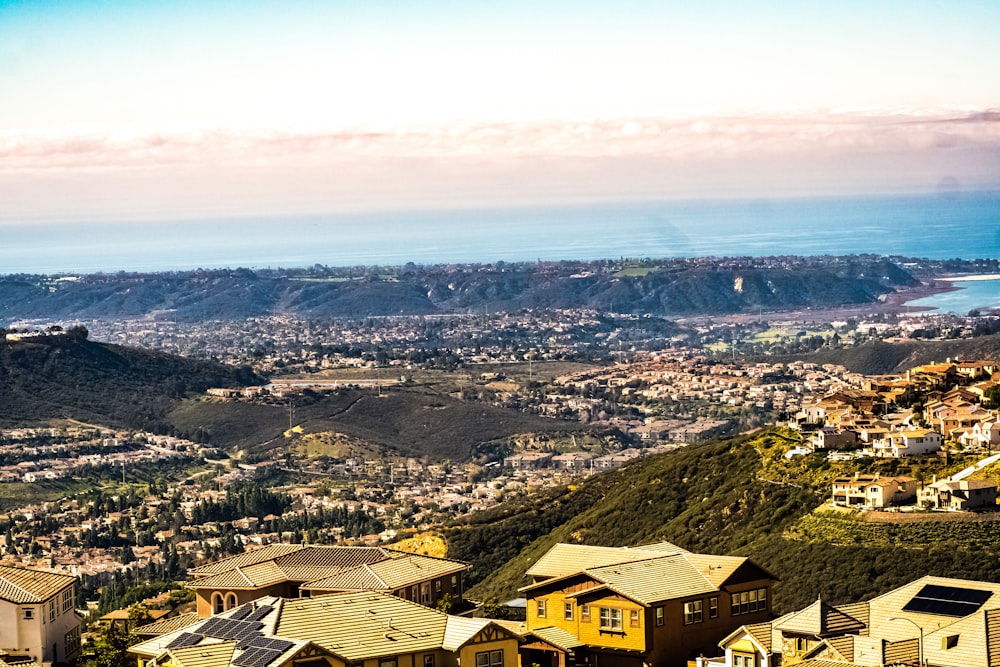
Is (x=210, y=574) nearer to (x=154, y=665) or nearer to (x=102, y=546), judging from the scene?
(x=154, y=665)

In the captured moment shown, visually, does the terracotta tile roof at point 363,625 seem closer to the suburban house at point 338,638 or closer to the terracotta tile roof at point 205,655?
the suburban house at point 338,638

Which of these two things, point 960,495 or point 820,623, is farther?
point 960,495

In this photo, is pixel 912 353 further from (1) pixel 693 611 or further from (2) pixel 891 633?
(2) pixel 891 633

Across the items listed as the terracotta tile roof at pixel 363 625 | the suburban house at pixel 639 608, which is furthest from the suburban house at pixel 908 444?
the terracotta tile roof at pixel 363 625

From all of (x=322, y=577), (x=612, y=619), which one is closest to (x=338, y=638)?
(x=612, y=619)

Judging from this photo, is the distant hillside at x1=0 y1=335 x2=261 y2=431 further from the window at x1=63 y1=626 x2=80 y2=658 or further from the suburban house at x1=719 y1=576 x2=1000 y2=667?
the suburban house at x1=719 y1=576 x2=1000 y2=667

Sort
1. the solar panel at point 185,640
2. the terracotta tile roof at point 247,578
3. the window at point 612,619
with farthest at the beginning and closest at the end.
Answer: the terracotta tile roof at point 247,578 < the window at point 612,619 < the solar panel at point 185,640
